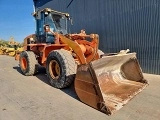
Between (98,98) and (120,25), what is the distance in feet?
15.8

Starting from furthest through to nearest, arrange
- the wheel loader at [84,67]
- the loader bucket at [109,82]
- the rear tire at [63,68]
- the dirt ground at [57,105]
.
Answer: the rear tire at [63,68]
the wheel loader at [84,67]
the loader bucket at [109,82]
the dirt ground at [57,105]

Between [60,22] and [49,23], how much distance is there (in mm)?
538

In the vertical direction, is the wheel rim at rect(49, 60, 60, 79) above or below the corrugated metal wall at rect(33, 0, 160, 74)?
below

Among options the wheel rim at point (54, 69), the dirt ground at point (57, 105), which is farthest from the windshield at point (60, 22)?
the dirt ground at point (57, 105)

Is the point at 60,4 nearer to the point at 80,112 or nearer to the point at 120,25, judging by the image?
the point at 120,25

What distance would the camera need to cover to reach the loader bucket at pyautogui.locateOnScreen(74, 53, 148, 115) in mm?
3613

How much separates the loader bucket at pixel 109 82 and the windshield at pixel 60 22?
2.47m

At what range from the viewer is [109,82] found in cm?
500

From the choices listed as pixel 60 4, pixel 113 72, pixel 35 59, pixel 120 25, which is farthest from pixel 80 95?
pixel 60 4

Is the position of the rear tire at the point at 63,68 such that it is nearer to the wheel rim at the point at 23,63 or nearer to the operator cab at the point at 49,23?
the operator cab at the point at 49,23

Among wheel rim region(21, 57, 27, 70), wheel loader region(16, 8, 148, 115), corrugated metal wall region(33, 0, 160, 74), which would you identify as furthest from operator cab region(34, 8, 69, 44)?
corrugated metal wall region(33, 0, 160, 74)

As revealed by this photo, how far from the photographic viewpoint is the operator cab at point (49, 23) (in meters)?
6.15

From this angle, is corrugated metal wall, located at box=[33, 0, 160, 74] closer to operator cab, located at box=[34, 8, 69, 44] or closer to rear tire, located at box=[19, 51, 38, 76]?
operator cab, located at box=[34, 8, 69, 44]

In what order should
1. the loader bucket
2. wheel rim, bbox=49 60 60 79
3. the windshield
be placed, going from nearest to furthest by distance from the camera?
the loader bucket
wheel rim, bbox=49 60 60 79
the windshield
